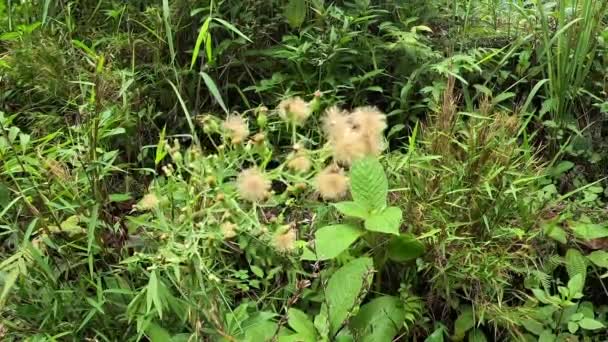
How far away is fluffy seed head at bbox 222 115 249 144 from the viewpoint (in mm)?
1377

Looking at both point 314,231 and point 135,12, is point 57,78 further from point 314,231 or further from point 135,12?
point 314,231

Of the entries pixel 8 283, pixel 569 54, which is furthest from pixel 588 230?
pixel 8 283

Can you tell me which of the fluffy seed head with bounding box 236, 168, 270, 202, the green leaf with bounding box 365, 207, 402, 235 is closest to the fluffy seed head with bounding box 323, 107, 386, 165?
the fluffy seed head with bounding box 236, 168, 270, 202

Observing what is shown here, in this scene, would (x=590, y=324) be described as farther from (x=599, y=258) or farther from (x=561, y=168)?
(x=561, y=168)

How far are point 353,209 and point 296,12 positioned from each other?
85cm

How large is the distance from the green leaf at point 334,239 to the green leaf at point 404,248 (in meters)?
0.10

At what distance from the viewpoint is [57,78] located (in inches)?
86.5

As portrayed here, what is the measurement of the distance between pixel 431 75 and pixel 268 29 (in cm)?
56

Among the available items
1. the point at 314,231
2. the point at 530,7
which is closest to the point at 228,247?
the point at 314,231

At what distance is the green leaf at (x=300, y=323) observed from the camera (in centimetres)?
153

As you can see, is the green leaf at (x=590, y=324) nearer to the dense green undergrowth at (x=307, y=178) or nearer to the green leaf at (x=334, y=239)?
the dense green undergrowth at (x=307, y=178)

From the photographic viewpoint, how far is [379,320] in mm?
1610

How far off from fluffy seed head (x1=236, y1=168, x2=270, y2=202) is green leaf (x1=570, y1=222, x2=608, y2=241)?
933 millimetres

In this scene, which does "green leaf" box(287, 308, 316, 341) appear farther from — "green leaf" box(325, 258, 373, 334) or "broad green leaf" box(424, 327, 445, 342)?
"broad green leaf" box(424, 327, 445, 342)
